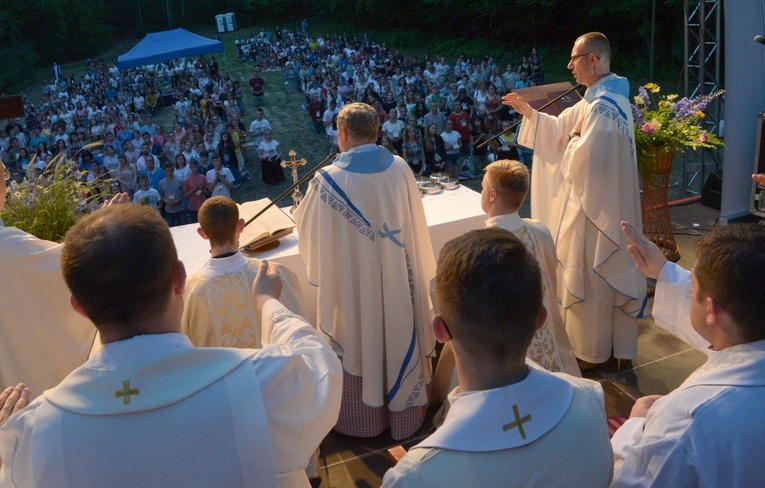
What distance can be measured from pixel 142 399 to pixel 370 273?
2334 millimetres

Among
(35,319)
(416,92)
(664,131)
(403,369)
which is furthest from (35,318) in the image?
(416,92)

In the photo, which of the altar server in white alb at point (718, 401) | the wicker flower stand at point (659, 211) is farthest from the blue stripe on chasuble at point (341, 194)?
the wicker flower stand at point (659, 211)

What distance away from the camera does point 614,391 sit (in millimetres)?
3119

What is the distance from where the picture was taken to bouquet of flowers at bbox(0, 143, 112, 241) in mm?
3348

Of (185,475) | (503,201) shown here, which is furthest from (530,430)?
(503,201)

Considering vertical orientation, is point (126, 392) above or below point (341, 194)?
above

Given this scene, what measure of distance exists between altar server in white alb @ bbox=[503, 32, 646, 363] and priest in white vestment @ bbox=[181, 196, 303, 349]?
2.09 m

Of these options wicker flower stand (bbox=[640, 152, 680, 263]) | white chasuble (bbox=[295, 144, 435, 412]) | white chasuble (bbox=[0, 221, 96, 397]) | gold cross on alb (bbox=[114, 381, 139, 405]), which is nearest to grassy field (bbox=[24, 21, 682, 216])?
wicker flower stand (bbox=[640, 152, 680, 263])

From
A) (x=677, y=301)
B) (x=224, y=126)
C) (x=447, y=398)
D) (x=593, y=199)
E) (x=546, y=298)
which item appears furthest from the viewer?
(x=224, y=126)

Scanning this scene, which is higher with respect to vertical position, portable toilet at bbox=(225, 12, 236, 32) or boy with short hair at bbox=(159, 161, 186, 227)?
portable toilet at bbox=(225, 12, 236, 32)

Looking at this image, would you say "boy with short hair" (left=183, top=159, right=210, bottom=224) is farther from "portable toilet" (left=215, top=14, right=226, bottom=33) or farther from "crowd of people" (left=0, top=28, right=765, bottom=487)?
"portable toilet" (left=215, top=14, right=226, bottom=33)

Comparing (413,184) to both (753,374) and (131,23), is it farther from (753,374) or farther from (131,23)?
(131,23)

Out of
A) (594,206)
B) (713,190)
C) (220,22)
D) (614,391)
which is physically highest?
(220,22)

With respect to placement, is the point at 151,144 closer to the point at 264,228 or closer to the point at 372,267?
the point at 264,228
